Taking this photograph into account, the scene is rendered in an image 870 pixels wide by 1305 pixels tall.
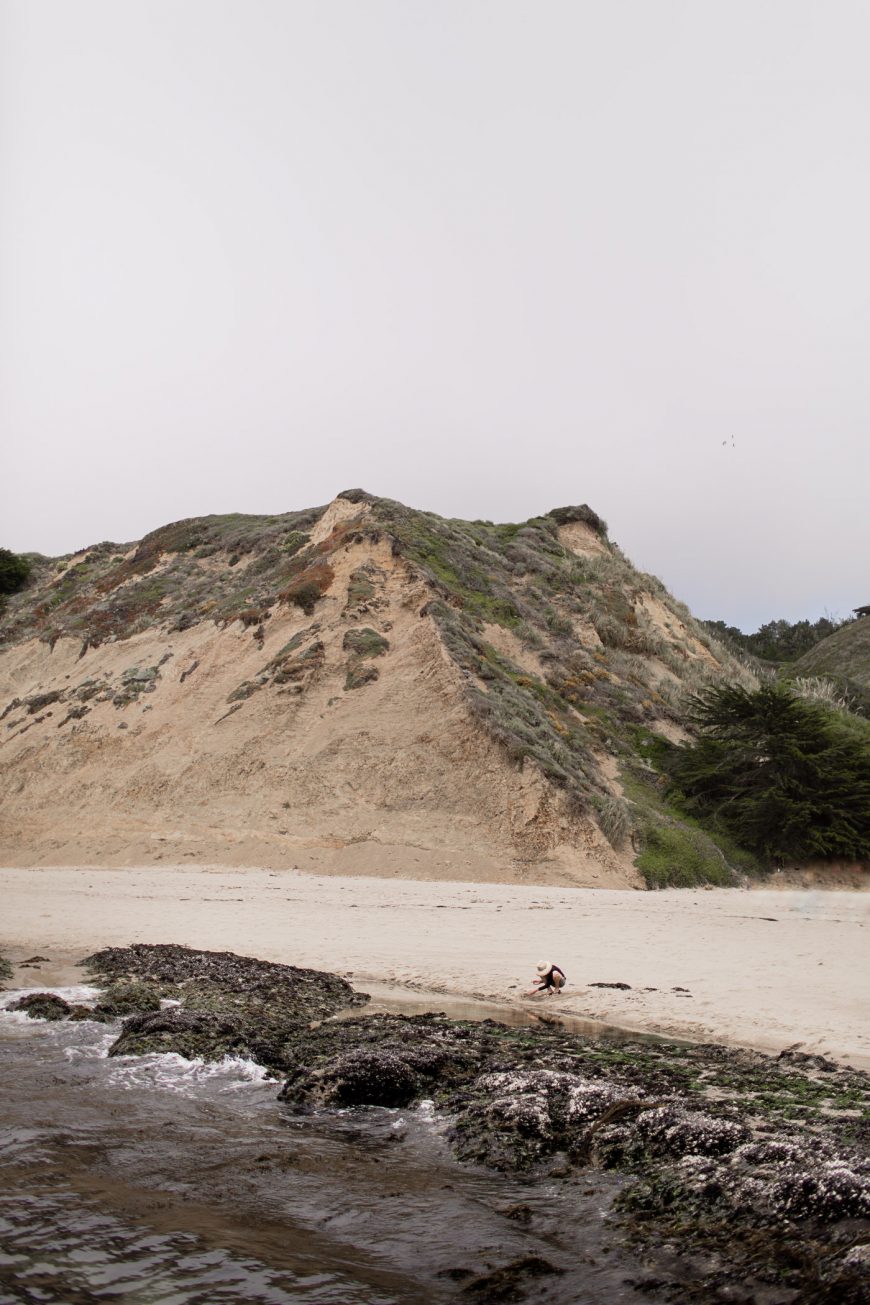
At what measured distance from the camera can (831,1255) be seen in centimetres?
335

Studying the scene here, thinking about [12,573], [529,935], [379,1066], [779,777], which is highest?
[12,573]

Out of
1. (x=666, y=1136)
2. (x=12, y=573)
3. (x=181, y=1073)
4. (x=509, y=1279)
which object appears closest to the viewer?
(x=509, y=1279)

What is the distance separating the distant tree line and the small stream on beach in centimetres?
6602

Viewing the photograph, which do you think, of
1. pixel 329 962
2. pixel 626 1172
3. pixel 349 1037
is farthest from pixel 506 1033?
pixel 329 962

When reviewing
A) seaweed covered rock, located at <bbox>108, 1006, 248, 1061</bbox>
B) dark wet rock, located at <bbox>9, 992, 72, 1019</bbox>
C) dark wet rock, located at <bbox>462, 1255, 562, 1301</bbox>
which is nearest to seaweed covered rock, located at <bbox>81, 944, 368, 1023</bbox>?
seaweed covered rock, located at <bbox>108, 1006, 248, 1061</bbox>

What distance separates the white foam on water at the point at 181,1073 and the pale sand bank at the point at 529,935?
308 cm

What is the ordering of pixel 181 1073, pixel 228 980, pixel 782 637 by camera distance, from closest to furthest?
pixel 181 1073
pixel 228 980
pixel 782 637

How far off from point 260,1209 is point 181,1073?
2770 mm

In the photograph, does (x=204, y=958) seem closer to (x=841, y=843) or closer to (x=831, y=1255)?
(x=831, y=1255)

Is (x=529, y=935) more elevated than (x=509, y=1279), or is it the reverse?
(x=509, y=1279)

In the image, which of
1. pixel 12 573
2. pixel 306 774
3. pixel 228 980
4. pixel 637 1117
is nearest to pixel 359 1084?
pixel 637 1117

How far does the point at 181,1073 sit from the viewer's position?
6719 millimetres

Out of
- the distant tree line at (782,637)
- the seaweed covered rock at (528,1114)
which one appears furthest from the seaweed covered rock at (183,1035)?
the distant tree line at (782,637)

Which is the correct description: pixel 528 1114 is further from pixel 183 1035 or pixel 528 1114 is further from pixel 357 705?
pixel 357 705
